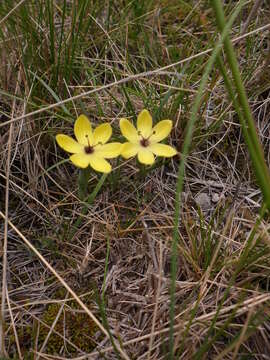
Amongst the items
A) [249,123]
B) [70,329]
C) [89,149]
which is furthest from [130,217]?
[249,123]

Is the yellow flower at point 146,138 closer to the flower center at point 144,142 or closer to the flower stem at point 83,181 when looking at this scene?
the flower center at point 144,142

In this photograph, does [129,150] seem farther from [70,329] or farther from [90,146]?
[70,329]

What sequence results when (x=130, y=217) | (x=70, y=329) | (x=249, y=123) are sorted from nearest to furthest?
(x=249, y=123) < (x=70, y=329) < (x=130, y=217)

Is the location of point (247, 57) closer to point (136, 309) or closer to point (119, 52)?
point (119, 52)

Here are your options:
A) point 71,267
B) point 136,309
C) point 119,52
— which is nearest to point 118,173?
point 71,267

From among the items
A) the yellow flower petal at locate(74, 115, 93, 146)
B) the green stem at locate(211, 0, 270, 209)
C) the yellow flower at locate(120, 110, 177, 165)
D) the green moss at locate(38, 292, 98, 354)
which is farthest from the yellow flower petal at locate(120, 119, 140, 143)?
the green moss at locate(38, 292, 98, 354)

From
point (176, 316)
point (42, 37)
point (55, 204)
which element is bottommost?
point (176, 316)
